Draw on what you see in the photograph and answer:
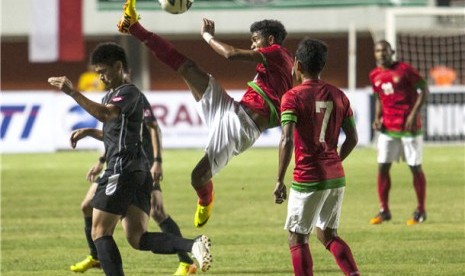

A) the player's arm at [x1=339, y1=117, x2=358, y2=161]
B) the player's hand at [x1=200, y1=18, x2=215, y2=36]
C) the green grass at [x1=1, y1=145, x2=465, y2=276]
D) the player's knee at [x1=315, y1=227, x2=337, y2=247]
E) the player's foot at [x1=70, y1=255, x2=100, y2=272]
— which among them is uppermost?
the player's hand at [x1=200, y1=18, x2=215, y2=36]

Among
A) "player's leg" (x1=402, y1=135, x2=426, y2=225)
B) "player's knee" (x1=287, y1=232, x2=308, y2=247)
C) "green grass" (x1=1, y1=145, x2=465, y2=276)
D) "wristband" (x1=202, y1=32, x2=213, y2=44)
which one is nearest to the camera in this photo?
"player's knee" (x1=287, y1=232, x2=308, y2=247)

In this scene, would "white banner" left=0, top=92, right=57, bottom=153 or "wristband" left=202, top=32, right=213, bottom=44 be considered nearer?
"wristband" left=202, top=32, right=213, bottom=44

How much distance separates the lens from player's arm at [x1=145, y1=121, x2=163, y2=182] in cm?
1163

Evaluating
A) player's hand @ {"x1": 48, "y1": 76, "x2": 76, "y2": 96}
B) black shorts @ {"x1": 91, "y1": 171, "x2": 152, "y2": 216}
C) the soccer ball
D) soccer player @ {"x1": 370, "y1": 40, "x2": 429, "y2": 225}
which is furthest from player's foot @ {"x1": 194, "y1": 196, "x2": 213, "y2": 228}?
soccer player @ {"x1": 370, "y1": 40, "x2": 429, "y2": 225}

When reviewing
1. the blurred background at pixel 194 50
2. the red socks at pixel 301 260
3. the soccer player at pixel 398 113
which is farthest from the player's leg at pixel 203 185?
the blurred background at pixel 194 50

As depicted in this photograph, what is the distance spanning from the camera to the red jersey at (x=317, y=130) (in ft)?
30.2

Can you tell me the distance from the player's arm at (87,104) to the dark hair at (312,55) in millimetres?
1464

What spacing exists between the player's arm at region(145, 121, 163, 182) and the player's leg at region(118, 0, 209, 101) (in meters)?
1.34

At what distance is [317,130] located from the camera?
→ 9.26 metres

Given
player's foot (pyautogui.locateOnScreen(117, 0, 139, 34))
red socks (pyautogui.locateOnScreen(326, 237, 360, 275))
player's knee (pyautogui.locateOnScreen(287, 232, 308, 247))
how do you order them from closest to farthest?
player's knee (pyautogui.locateOnScreen(287, 232, 308, 247))
red socks (pyautogui.locateOnScreen(326, 237, 360, 275))
player's foot (pyautogui.locateOnScreen(117, 0, 139, 34))

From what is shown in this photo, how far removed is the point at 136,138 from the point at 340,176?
5.37ft

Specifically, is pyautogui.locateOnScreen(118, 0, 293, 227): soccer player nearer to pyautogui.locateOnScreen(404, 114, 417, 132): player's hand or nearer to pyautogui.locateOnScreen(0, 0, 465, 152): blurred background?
pyautogui.locateOnScreen(404, 114, 417, 132): player's hand

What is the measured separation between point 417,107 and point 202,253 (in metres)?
7.25

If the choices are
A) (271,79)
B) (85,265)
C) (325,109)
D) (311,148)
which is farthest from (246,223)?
(325,109)
